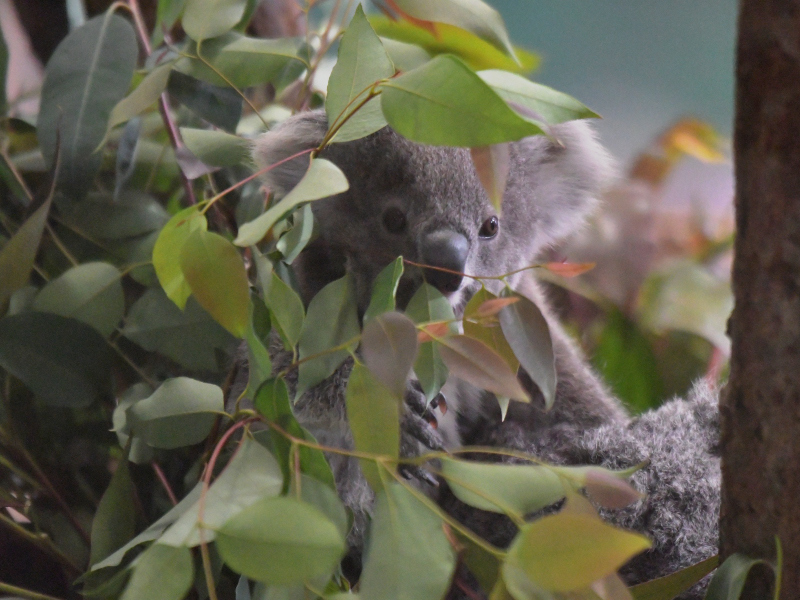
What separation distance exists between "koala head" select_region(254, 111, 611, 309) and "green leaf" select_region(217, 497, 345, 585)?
60cm

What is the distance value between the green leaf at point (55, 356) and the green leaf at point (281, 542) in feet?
2.06

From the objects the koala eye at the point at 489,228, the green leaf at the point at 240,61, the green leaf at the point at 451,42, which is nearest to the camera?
the green leaf at the point at 240,61

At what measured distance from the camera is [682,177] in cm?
382

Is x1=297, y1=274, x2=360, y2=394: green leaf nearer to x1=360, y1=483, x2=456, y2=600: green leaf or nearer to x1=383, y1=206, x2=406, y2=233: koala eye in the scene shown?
x1=360, y1=483, x2=456, y2=600: green leaf

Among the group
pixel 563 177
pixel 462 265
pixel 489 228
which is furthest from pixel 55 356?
pixel 563 177

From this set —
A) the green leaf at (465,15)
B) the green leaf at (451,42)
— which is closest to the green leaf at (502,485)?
the green leaf at (465,15)

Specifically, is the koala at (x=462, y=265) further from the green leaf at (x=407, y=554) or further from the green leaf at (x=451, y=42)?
the green leaf at (x=407, y=554)

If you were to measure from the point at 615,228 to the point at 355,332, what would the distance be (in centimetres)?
217

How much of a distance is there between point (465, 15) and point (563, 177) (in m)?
0.56

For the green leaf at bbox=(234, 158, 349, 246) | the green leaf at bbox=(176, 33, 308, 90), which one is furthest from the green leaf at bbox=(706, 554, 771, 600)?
the green leaf at bbox=(176, 33, 308, 90)

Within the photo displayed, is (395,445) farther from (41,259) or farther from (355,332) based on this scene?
(41,259)

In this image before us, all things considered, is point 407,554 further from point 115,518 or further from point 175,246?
point 115,518

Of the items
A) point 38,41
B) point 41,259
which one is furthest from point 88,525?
point 38,41

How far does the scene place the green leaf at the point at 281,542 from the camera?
59 centimetres
